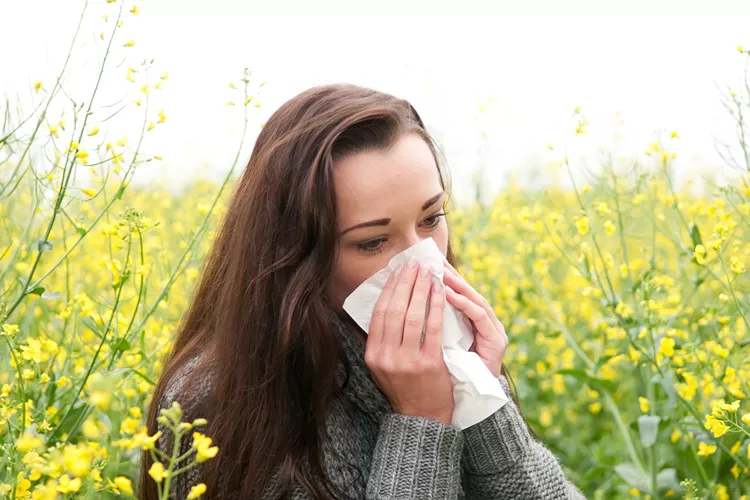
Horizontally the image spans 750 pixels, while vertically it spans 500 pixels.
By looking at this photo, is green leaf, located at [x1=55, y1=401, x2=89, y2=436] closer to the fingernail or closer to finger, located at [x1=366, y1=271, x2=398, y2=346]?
finger, located at [x1=366, y1=271, x2=398, y2=346]

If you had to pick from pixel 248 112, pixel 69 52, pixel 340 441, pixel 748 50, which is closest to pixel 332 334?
pixel 340 441

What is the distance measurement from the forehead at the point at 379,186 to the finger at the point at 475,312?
17 centimetres

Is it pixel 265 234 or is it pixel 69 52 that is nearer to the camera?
pixel 69 52

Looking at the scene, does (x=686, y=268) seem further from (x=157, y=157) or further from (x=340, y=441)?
(x=157, y=157)

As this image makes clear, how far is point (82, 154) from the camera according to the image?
4.46 feet

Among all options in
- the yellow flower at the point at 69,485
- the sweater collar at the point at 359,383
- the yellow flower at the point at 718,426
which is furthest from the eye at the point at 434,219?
the yellow flower at the point at 69,485

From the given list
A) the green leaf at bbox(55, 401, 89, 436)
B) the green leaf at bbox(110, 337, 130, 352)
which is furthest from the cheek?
the green leaf at bbox(55, 401, 89, 436)

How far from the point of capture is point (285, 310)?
1510 millimetres

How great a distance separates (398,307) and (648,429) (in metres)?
0.82

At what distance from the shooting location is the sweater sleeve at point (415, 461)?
141 centimetres

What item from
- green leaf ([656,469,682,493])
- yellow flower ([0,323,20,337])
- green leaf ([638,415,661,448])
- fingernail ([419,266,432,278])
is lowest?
green leaf ([656,469,682,493])

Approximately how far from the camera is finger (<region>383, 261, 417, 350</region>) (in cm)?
146

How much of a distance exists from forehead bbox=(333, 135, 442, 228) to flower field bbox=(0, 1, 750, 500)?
0.84 feet

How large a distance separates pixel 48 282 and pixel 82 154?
1370 millimetres
